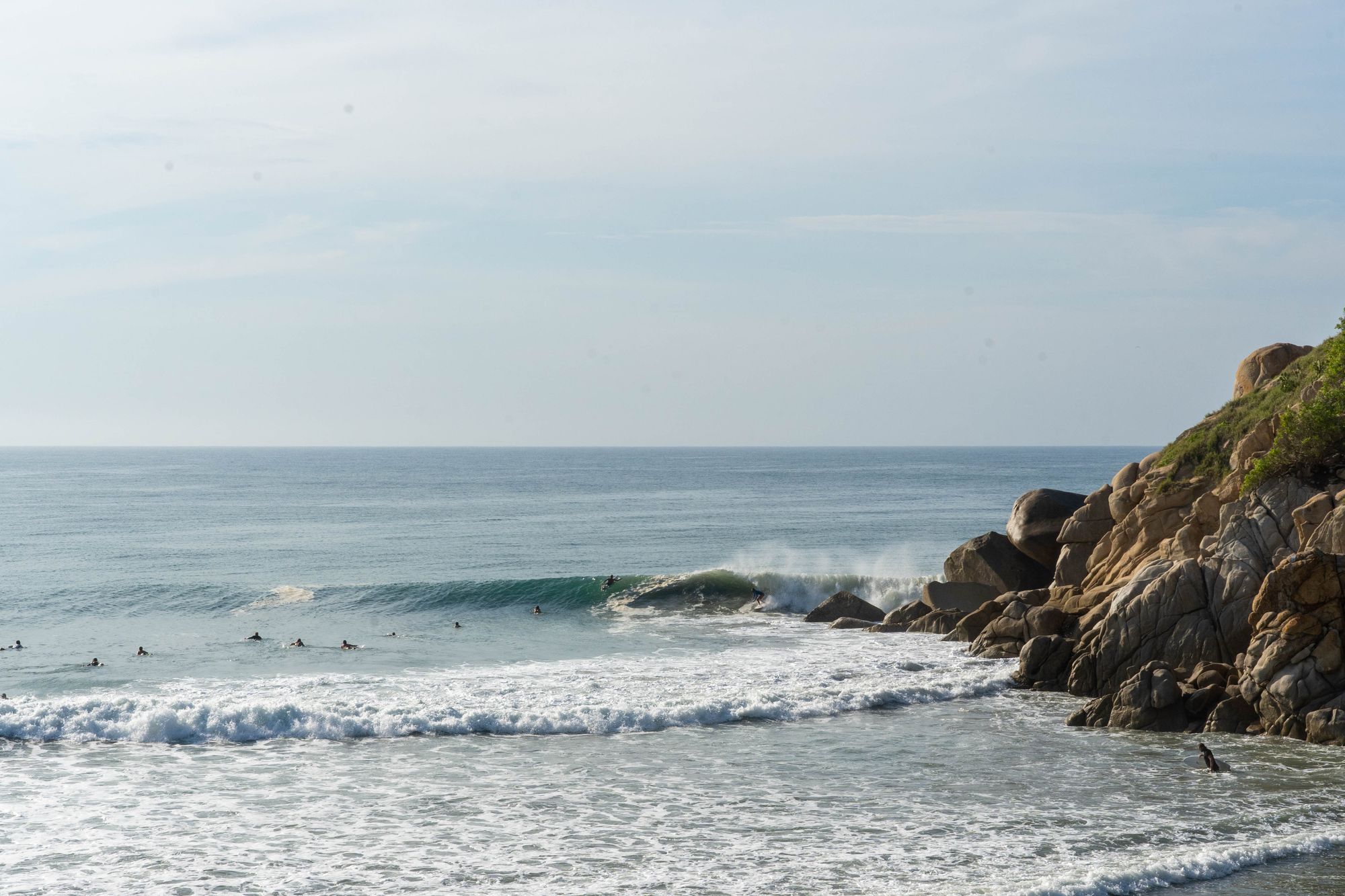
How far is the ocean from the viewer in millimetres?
15141

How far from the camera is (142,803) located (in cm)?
1827

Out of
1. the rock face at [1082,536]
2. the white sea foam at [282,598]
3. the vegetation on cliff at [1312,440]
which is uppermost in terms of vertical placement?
the vegetation on cliff at [1312,440]

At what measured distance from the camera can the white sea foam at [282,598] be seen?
42.7 m

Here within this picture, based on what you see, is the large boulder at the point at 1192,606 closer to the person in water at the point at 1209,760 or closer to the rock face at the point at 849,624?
the person in water at the point at 1209,760

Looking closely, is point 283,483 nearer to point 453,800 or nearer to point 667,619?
point 667,619

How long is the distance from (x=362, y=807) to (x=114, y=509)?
86.1 m

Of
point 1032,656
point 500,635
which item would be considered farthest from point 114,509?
point 1032,656

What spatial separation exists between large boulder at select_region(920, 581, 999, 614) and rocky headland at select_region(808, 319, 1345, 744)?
67 mm

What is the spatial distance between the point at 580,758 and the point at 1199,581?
14006 mm

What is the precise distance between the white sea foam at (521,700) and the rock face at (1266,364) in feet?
41.9

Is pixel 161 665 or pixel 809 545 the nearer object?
pixel 161 665

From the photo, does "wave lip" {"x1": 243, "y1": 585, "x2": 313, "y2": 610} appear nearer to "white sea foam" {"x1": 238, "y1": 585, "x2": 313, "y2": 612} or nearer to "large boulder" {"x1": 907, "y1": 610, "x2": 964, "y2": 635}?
"white sea foam" {"x1": 238, "y1": 585, "x2": 313, "y2": 612}

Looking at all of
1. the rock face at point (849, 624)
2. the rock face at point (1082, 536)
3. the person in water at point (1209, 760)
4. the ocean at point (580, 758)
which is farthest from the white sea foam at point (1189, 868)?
the rock face at point (849, 624)

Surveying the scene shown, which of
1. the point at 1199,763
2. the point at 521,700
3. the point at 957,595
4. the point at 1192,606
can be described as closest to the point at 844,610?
the point at 957,595
